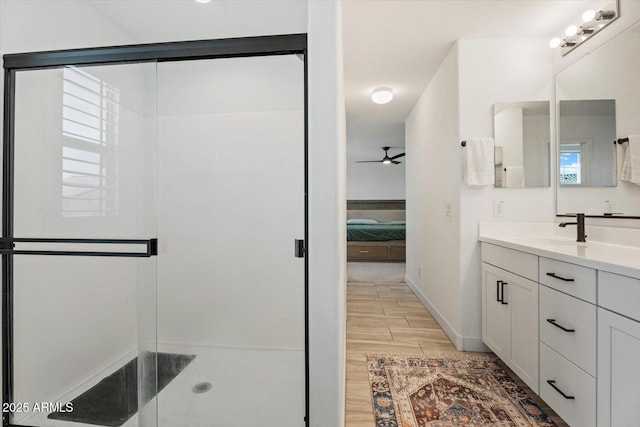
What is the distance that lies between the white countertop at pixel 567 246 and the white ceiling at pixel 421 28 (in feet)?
4.84

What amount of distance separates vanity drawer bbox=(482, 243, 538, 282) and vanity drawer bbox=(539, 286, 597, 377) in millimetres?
137

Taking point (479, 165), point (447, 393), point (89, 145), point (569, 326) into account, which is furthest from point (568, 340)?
point (89, 145)

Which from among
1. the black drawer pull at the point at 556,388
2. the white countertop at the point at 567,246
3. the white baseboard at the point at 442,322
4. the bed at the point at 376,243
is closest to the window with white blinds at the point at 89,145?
the white countertop at the point at 567,246

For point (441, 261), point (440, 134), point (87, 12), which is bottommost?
point (441, 261)

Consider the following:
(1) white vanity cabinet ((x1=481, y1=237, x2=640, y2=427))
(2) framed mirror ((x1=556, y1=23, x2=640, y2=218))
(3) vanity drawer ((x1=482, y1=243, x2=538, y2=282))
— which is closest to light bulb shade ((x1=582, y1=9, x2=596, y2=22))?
(2) framed mirror ((x1=556, y1=23, x2=640, y2=218))

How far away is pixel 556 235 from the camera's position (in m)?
2.50

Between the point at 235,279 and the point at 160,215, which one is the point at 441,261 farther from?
the point at 160,215

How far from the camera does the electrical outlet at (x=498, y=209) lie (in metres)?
2.58

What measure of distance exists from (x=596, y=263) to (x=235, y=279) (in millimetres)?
1658

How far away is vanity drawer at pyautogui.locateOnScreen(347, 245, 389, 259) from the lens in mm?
6902

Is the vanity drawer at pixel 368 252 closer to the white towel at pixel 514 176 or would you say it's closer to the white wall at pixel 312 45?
the white towel at pixel 514 176

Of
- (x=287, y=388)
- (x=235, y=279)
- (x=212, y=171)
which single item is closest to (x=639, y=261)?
(x=287, y=388)

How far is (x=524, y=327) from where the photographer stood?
6.31 feet

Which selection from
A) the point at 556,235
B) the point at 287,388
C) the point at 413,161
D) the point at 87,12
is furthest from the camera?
the point at 413,161
